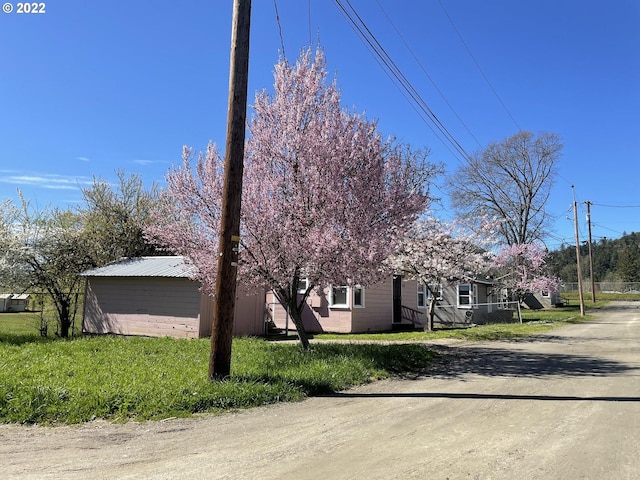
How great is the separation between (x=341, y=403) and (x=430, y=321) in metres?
13.4

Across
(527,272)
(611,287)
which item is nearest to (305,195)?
(527,272)

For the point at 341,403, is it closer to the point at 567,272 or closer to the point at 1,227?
the point at 1,227

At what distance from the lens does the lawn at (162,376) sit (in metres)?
6.08

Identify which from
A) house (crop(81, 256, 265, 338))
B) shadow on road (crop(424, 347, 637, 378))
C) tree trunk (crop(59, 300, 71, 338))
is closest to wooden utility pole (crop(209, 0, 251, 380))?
shadow on road (crop(424, 347, 637, 378))

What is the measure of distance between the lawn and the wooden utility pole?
0.57 metres

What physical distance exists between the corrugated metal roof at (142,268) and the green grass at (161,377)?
5433 millimetres

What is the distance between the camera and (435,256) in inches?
739

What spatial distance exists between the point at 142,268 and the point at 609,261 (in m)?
135

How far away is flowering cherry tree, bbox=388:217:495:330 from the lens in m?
18.5

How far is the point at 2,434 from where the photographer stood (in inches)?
210

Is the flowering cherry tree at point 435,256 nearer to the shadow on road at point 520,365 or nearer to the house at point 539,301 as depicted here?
the shadow on road at point 520,365

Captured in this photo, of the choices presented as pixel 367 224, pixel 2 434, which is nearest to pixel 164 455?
pixel 2 434

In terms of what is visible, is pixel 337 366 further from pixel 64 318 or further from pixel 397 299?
pixel 397 299

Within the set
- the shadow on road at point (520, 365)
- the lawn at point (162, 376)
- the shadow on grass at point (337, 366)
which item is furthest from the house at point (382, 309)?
the lawn at point (162, 376)
